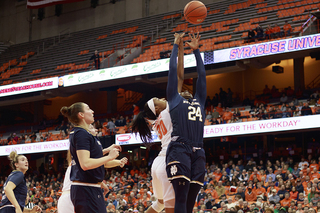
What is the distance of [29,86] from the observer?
83.3ft

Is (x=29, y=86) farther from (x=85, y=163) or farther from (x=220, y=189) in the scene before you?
(x=85, y=163)

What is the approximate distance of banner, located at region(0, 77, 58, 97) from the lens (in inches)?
967

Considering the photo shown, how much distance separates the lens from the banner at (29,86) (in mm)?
24562

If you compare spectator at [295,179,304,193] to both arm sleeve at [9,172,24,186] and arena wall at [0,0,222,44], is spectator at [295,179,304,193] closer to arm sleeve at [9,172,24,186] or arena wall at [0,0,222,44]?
arm sleeve at [9,172,24,186]

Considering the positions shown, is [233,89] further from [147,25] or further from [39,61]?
[39,61]

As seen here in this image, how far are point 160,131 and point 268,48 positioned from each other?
1515cm

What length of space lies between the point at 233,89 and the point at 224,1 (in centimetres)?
606

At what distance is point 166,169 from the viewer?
4340 millimetres

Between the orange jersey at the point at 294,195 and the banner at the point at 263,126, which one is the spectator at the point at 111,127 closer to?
the banner at the point at 263,126

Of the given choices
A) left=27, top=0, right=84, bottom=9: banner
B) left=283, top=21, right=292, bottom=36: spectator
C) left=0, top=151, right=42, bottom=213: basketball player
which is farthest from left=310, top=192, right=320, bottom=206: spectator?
left=27, top=0, right=84, bottom=9: banner

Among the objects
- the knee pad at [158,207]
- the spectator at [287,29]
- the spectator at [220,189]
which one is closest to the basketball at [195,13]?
the knee pad at [158,207]

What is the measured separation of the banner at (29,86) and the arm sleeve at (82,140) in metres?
20.9

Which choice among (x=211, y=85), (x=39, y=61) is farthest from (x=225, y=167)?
(x=39, y=61)

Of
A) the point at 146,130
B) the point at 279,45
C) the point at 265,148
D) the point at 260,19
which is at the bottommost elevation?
the point at 146,130
